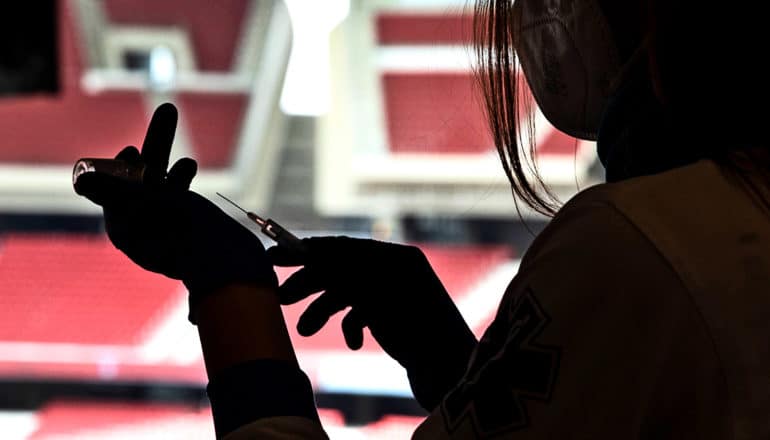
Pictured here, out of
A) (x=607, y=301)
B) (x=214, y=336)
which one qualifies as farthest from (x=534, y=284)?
(x=214, y=336)

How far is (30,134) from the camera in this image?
4.12 m

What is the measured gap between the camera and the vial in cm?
51

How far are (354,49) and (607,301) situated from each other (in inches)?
157

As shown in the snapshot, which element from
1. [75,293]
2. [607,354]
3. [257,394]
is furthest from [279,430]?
[75,293]

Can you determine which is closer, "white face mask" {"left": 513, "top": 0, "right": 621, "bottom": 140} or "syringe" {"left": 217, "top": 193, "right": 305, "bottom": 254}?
"white face mask" {"left": 513, "top": 0, "right": 621, "bottom": 140}

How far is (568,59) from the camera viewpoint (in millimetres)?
453

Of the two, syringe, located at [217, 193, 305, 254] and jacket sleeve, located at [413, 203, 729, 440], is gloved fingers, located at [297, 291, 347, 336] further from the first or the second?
jacket sleeve, located at [413, 203, 729, 440]

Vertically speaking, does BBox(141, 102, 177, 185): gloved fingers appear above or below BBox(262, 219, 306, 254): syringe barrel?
above

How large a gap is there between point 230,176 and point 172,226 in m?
3.59

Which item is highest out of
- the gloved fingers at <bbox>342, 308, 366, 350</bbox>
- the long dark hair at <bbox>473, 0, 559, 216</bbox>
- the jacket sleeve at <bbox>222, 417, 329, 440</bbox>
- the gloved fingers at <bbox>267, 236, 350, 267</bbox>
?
the long dark hair at <bbox>473, 0, 559, 216</bbox>

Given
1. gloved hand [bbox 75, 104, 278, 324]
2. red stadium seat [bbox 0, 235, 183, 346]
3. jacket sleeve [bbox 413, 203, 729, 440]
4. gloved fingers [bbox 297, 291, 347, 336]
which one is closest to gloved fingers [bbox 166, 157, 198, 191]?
gloved hand [bbox 75, 104, 278, 324]

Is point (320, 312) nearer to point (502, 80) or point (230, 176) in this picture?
point (502, 80)

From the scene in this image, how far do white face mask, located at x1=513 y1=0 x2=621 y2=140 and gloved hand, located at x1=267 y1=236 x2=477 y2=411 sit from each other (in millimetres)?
138

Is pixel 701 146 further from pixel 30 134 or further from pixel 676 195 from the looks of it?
pixel 30 134
